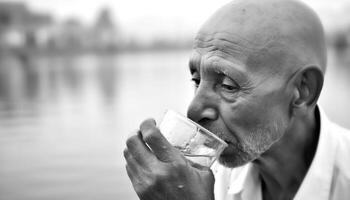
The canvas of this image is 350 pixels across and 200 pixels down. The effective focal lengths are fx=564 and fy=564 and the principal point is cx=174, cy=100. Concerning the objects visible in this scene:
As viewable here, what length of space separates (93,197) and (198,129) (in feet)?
12.3

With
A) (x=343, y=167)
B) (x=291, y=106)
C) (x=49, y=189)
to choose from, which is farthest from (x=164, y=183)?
(x=49, y=189)

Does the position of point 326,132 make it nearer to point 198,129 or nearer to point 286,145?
point 286,145

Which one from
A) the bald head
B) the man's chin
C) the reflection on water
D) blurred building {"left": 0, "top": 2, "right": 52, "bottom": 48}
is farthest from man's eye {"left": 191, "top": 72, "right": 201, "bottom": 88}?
blurred building {"left": 0, "top": 2, "right": 52, "bottom": 48}

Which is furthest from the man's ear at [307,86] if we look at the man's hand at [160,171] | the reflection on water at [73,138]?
the reflection on water at [73,138]

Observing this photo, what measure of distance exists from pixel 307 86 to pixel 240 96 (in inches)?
11.6

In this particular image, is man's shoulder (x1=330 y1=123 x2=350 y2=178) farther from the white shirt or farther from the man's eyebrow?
the man's eyebrow

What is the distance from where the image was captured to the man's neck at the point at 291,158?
7.56 feet

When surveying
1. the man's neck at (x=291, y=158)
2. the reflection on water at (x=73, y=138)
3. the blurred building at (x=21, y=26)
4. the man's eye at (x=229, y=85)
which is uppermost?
the man's eye at (x=229, y=85)

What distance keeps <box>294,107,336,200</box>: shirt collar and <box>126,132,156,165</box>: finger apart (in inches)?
28.6

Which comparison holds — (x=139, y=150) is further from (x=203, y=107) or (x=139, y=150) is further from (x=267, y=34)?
(x=267, y=34)

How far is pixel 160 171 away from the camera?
181 cm

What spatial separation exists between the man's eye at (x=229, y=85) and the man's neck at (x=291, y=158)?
1.11 ft

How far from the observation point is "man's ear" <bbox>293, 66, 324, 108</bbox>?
2148mm

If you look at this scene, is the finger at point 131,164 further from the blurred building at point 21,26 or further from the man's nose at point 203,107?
the blurred building at point 21,26
